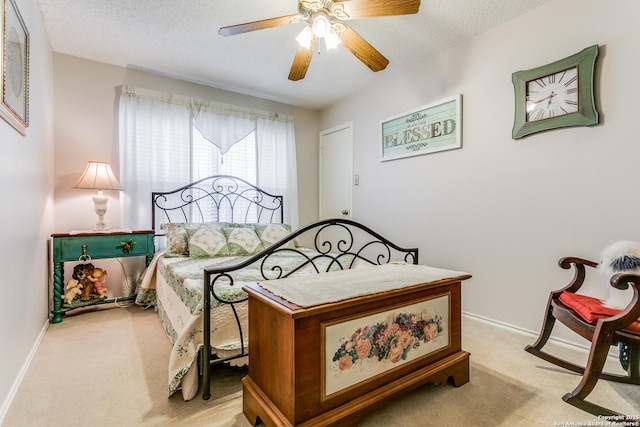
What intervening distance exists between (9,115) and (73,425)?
153 cm

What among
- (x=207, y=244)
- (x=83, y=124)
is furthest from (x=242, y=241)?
(x=83, y=124)

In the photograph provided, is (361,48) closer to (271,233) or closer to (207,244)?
(271,233)

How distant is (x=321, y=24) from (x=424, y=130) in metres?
1.69

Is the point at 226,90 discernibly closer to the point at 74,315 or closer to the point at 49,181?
the point at 49,181

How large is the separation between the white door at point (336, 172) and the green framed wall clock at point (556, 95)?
2.05 meters

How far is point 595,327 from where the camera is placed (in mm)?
1525

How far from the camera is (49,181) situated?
273 cm

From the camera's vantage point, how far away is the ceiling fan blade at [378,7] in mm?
1702

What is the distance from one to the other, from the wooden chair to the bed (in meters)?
0.91

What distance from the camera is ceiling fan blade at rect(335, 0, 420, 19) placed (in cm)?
170

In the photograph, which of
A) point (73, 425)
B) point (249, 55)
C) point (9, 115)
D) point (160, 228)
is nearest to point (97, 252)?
point (160, 228)

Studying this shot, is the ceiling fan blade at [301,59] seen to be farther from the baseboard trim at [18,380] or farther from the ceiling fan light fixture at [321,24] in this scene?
the baseboard trim at [18,380]

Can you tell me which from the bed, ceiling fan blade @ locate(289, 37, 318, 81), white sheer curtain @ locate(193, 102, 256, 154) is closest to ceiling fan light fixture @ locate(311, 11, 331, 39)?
ceiling fan blade @ locate(289, 37, 318, 81)

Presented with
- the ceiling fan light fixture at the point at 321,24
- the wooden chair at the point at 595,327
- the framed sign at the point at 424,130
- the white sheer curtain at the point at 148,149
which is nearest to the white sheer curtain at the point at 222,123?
the white sheer curtain at the point at 148,149
